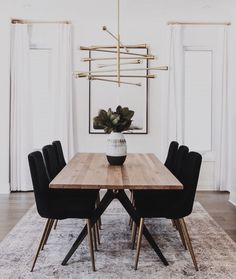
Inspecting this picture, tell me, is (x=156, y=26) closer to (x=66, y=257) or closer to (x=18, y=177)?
(x=18, y=177)

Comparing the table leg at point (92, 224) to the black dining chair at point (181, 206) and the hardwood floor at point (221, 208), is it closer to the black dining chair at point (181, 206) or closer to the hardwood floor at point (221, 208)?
the black dining chair at point (181, 206)

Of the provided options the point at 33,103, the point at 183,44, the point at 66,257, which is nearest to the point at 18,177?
the point at 33,103

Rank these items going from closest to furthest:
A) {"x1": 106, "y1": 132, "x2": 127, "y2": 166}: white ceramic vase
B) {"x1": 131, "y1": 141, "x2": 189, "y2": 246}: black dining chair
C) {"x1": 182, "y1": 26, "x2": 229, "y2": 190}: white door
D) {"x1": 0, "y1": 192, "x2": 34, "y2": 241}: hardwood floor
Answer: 1. {"x1": 131, "y1": 141, "x2": 189, "y2": 246}: black dining chair
2. {"x1": 106, "y1": 132, "x2": 127, "y2": 166}: white ceramic vase
3. {"x1": 0, "y1": 192, "x2": 34, "y2": 241}: hardwood floor
4. {"x1": 182, "y1": 26, "x2": 229, "y2": 190}: white door

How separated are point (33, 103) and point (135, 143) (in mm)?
1748

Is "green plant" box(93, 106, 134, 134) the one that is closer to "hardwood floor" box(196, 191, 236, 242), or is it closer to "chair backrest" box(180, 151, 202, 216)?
"chair backrest" box(180, 151, 202, 216)

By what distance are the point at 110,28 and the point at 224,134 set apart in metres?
2.44

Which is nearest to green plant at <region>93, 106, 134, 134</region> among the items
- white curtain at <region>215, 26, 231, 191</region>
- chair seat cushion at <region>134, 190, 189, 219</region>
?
chair seat cushion at <region>134, 190, 189, 219</region>

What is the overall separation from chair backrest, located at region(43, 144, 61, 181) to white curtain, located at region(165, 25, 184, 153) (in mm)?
2243

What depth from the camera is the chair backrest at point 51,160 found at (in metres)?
3.48

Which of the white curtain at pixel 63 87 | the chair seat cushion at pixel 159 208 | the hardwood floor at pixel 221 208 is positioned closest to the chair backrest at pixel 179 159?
the chair seat cushion at pixel 159 208

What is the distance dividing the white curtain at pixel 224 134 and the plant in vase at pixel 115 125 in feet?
8.47

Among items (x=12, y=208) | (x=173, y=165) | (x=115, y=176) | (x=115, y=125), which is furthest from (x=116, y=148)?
(x=12, y=208)

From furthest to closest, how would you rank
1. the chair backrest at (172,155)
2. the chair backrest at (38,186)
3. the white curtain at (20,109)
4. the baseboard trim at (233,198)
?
1. the white curtain at (20,109)
2. the baseboard trim at (233,198)
3. the chair backrest at (172,155)
4. the chair backrest at (38,186)

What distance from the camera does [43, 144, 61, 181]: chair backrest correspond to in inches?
137
